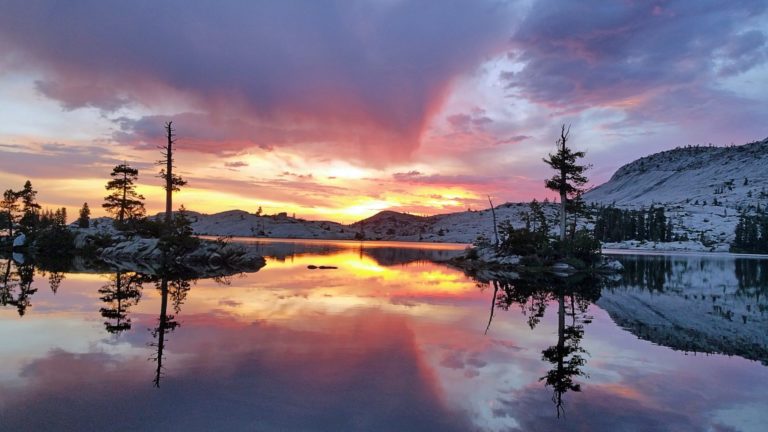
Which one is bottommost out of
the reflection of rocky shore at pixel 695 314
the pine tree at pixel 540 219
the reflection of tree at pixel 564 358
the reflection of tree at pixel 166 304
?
the reflection of rocky shore at pixel 695 314

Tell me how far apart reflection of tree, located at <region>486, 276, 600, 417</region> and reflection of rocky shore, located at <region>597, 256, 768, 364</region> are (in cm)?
163

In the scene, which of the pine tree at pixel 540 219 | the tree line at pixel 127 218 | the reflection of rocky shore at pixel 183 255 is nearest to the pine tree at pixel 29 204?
the tree line at pixel 127 218

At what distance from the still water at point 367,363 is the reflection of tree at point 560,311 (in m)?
0.12

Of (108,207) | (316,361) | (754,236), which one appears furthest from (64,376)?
(754,236)

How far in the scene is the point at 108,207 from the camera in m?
65.9

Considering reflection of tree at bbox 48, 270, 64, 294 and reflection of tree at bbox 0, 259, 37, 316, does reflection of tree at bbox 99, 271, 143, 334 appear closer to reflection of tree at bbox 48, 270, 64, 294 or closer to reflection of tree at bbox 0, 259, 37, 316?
reflection of tree at bbox 48, 270, 64, 294

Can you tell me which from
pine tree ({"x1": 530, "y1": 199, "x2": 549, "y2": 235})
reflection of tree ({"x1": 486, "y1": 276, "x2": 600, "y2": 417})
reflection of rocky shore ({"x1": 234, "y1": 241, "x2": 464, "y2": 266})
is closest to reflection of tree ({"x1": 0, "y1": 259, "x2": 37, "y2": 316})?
reflection of tree ({"x1": 486, "y1": 276, "x2": 600, "y2": 417})

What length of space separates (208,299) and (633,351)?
19046 millimetres

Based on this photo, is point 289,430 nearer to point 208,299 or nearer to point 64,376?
point 64,376

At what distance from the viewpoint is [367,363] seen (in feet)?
39.8

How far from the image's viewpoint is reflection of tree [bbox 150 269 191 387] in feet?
40.5

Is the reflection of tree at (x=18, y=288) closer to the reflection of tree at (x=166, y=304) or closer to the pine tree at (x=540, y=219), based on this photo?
the reflection of tree at (x=166, y=304)

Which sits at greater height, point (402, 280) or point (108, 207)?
point (108, 207)

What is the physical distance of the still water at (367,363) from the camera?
8625 mm
